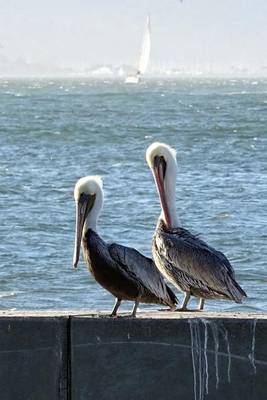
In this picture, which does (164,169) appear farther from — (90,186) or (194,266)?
(194,266)

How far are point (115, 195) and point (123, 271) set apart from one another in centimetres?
1663

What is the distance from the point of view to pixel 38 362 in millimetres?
5395

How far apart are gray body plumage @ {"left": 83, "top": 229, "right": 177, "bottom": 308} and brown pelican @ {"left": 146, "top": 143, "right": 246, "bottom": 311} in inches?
9.2

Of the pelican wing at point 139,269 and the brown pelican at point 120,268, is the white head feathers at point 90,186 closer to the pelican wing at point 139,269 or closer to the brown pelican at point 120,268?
the brown pelican at point 120,268

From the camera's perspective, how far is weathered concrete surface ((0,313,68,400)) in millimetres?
5375

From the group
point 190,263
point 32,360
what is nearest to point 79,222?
point 190,263

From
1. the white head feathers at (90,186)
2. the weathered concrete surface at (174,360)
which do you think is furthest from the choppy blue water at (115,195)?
the weathered concrete surface at (174,360)

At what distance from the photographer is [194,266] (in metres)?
6.41

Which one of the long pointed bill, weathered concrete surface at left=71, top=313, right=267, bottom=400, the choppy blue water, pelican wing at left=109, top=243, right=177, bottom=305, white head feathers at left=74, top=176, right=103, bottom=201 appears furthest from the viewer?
the choppy blue water

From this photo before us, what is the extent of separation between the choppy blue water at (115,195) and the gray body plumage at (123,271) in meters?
5.60

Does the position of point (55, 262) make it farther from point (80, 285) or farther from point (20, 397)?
point (20, 397)

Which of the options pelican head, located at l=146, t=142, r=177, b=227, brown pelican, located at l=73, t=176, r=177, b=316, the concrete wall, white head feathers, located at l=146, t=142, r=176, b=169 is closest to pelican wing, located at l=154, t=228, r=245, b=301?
brown pelican, located at l=73, t=176, r=177, b=316

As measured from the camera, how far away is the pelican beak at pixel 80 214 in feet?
20.7

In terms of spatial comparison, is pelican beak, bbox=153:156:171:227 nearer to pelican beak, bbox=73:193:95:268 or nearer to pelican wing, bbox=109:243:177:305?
pelican beak, bbox=73:193:95:268
